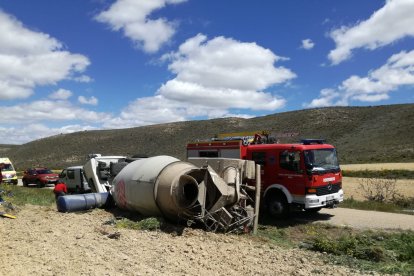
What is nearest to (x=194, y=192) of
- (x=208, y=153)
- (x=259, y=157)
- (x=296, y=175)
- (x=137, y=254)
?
(x=296, y=175)

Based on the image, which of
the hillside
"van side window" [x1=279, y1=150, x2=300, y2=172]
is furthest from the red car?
the hillside

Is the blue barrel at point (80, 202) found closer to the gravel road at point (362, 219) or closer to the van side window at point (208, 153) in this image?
the van side window at point (208, 153)

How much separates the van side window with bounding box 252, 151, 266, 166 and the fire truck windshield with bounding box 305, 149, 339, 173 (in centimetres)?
162

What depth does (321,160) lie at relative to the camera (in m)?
14.5

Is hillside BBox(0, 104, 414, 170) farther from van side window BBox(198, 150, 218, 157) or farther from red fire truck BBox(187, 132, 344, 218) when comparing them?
red fire truck BBox(187, 132, 344, 218)

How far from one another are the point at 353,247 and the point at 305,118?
9895cm

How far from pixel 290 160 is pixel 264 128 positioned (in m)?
89.4

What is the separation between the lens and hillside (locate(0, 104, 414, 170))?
80963 millimetres

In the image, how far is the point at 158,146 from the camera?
341ft

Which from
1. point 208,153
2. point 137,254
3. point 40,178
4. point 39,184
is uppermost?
point 208,153

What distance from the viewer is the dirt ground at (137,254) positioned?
748 cm

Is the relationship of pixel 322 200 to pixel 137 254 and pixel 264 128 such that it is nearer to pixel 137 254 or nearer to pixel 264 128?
pixel 137 254

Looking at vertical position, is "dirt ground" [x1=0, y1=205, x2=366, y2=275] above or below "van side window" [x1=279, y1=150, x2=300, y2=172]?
below

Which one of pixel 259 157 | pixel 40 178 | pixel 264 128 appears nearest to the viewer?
pixel 259 157
